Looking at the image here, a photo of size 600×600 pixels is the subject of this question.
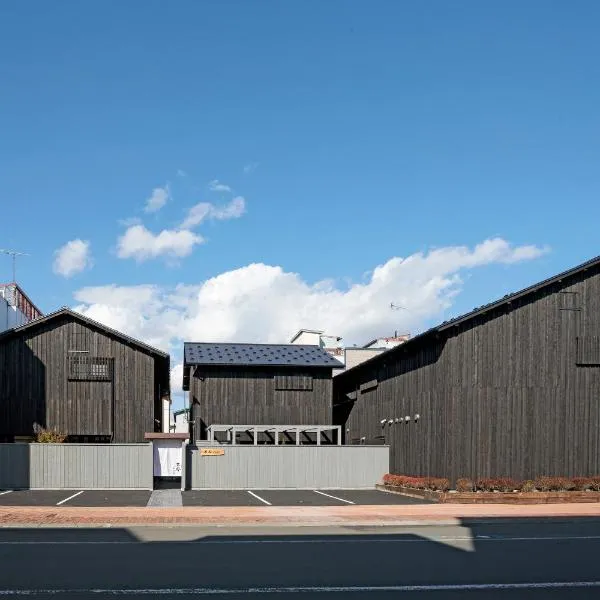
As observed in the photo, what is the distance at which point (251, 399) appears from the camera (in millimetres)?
43094

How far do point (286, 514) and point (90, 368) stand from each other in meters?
21.6

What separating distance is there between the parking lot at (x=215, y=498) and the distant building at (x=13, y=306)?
67.3 ft

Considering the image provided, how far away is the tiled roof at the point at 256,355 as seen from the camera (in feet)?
142

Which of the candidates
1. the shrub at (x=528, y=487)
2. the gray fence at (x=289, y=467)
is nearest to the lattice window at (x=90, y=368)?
the gray fence at (x=289, y=467)

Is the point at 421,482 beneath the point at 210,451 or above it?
beneath

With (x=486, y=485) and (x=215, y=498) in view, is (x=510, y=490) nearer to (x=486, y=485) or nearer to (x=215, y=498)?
(x=486, y=485)

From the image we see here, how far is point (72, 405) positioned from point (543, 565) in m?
31.9

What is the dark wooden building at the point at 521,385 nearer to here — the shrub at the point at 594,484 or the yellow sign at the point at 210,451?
the shrub at the point at 594,484

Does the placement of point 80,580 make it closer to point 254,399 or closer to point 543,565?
point 543,565

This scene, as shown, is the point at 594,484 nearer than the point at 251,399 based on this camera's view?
Yes

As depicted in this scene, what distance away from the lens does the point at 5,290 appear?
53250 millimetres

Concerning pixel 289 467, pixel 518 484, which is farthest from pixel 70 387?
pixel 518 484

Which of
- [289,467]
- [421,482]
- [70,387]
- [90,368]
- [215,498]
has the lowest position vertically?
[215,498]

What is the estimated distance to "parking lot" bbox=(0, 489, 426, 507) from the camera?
26.5 meters
